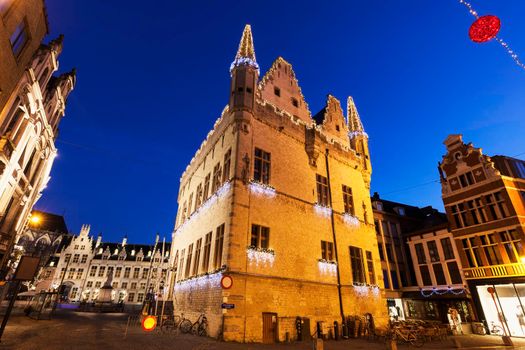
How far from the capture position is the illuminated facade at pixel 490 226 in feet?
73.5

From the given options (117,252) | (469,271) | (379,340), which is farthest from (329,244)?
(117,252)

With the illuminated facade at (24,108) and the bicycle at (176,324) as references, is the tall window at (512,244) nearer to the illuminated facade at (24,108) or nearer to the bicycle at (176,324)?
the bicycle at (176,324)

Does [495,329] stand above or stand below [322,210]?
below

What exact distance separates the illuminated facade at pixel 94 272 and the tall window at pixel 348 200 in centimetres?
5279

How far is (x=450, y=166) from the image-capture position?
94.5 feet

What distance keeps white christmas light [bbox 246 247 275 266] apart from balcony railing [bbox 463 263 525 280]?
20.7 m

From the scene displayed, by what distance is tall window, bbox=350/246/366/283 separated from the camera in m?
21.6

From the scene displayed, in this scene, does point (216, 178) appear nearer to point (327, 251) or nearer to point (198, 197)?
point (198, 197)

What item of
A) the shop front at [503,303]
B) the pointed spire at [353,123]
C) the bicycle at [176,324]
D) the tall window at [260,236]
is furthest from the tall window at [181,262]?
the shop front at [503,303]

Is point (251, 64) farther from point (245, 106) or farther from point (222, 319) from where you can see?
point (222, 319)

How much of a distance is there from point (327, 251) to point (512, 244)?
1628cm

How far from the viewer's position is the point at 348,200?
80.9ft

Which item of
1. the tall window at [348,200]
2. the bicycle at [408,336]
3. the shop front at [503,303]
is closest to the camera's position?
the bicycle at [408,336]

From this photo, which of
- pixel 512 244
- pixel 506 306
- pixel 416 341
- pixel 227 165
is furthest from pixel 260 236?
pixel 506 306
